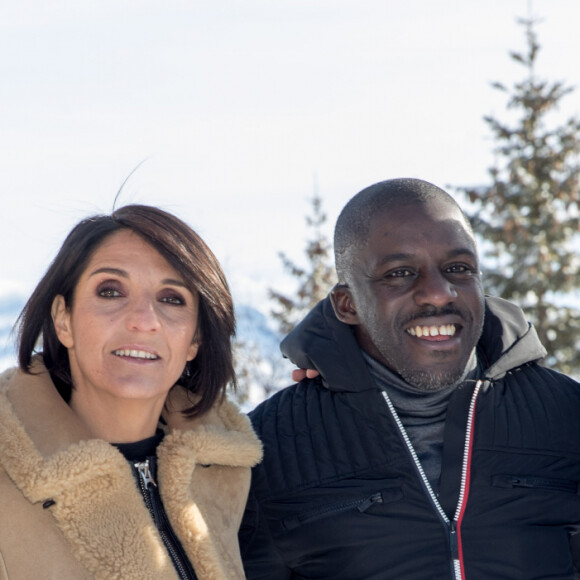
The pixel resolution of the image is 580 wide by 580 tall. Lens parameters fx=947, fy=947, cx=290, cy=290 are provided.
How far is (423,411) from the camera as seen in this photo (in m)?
3.39

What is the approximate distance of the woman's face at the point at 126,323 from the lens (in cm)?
294

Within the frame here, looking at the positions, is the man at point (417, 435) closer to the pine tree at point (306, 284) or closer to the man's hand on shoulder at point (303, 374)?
the man's hand on shoulder at point (303, 374)

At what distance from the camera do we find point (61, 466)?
2650 mm

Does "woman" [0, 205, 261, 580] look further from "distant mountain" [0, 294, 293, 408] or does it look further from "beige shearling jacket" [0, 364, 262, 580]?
"distant mountain" [0, 294, 293, 408]

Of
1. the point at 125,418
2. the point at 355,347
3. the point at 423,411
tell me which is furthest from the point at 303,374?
the point at 125,418

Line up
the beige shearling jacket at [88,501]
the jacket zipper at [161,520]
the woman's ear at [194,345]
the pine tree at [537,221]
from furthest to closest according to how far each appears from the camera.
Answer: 1. the pine tree at [537,221]
2. the woman's ear at [194,345]
3. the jacket zipper at [161,520]
4. the beige shearling jacket at [88,501]

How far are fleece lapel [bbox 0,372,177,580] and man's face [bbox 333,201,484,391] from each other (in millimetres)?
1094

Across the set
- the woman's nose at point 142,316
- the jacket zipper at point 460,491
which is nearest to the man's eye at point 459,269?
the jacket zipper at point 460,491

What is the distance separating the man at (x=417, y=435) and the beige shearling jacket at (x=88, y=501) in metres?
0.36

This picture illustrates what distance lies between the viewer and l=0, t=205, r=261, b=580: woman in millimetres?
2641

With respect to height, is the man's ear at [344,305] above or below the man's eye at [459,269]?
below

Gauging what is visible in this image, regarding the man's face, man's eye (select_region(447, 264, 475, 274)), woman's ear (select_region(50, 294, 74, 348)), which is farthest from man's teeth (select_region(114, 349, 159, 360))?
man's eye (select_region(447, 264, 475, 274))

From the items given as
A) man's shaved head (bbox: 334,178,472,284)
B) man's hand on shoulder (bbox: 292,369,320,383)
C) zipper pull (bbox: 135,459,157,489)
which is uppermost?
man's shaved head (bbox: 334,178,472,284)

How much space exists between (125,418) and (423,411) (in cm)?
107
